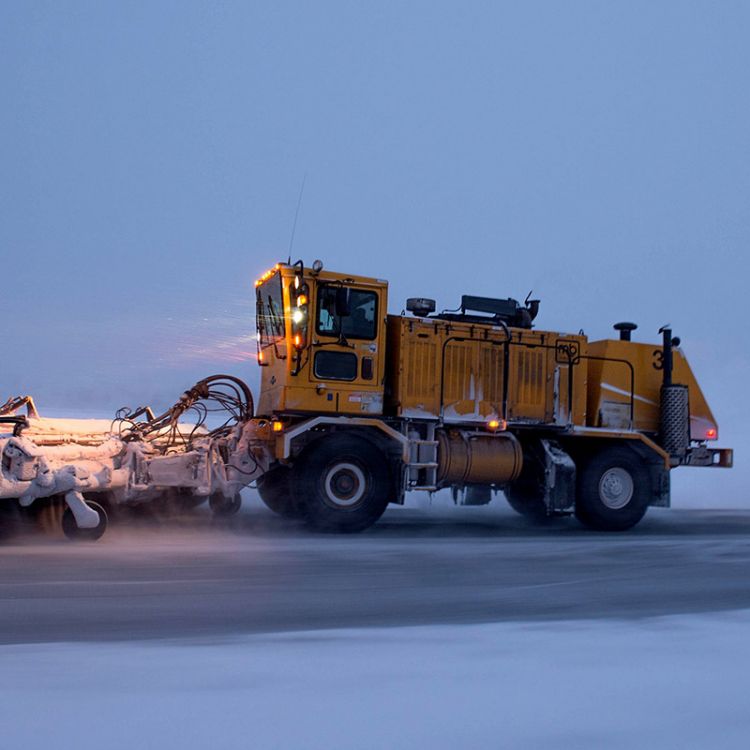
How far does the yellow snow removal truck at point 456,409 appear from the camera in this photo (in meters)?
11.0

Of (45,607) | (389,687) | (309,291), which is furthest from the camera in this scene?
(309,291)

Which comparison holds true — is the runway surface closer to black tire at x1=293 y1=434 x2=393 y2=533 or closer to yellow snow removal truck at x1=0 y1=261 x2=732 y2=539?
black tire at x1=293 y1=434 x2=393 y2=533

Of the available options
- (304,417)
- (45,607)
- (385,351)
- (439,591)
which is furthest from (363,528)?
(45,607)

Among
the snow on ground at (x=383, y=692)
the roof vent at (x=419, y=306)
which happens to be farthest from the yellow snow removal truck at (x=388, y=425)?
the snow on ground at (x=383, y=692)

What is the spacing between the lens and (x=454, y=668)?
4242mm

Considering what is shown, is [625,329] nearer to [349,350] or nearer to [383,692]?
[349,350]

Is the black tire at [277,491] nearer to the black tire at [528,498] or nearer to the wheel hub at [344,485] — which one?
the wheel hub at [344,485]

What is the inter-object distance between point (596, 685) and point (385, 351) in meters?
7.89

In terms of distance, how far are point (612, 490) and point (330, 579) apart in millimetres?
6780

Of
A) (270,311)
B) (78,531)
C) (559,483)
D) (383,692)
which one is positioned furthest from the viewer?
(559,483)

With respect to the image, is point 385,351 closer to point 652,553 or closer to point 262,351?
point 262,351

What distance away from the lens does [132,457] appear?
1023cm

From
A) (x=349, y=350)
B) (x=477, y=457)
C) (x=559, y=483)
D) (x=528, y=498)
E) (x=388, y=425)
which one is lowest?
(x=528, y=498)

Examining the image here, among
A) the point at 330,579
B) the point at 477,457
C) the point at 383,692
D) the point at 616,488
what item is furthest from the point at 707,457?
the point at 383,692
